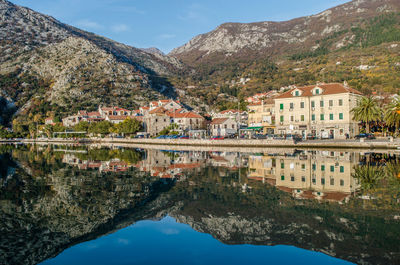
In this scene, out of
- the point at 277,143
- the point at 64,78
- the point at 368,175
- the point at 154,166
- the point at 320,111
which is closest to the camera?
the point at 368,175

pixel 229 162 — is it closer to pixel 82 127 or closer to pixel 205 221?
pixel 205 221

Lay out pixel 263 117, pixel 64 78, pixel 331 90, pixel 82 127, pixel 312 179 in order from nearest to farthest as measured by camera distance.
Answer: pixel 312 179, pixel 331 90, pixel 263 117, pixel 82 127, pixel 64 78

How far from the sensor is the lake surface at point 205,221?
9734 mm

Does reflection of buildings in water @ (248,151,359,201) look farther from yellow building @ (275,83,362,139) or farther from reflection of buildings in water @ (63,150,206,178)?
yellow building @ (275,83,362,139)

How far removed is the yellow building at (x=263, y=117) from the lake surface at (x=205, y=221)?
48595 mm

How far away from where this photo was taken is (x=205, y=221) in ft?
43.0

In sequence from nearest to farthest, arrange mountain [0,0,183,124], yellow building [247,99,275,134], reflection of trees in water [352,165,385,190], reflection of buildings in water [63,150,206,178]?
1. reflection of trees in water [352,165,385,190]
2. reflection of buildings in water [63,150,206,178]
3. yellow building [247,99,275,134]
4. mountain [0,0,183,124]

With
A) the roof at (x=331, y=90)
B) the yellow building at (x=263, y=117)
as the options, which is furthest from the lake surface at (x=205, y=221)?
the yellow building at (x=263, y=117)

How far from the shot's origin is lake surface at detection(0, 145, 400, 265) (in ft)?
31.9

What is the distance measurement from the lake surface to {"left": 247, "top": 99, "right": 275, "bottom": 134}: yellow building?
159 ft

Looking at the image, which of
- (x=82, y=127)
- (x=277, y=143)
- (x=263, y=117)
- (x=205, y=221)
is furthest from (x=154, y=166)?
(x=82, y=127)

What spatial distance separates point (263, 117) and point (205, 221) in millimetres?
63315

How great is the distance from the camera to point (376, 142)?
43750 millimetres

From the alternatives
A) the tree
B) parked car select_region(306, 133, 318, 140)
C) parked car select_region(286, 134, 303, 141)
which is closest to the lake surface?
parked car select_region(286, 134, 303, 141)
